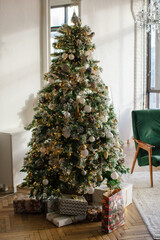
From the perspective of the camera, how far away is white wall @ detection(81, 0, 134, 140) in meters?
5.65

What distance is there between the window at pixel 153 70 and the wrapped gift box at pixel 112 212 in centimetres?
546

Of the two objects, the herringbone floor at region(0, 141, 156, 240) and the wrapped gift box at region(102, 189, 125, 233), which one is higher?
the wrapped gift box at region(102, 189, 125, 233)

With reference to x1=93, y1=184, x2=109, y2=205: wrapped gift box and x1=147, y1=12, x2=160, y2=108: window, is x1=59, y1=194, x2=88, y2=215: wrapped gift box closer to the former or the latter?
x1=93, y1=184, x2=109, y2=205: wrapped gift box

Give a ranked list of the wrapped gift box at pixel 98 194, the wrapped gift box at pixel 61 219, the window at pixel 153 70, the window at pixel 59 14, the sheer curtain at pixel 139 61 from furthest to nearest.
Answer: the window at pixel 153 70
the sheer curtain at pixel 139 61
the window at pixel 59 14
the wrapped gift box at pixel 98 194
the wrapped gift box at pixel 61 219

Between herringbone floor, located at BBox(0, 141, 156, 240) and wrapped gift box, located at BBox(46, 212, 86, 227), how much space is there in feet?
0.14

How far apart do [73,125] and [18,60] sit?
67.9 inches

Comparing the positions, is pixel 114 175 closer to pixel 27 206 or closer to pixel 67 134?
pixel 67 134

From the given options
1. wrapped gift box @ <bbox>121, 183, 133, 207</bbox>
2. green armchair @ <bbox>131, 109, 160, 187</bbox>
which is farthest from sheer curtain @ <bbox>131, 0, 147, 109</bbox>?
wrapped gift box @ <bbox>121, 183, 133, 207</bbox>

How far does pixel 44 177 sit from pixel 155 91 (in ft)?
18.2

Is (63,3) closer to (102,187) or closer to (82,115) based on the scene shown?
(82,115)

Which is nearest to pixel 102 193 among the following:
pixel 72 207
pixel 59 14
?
pixel 72 207

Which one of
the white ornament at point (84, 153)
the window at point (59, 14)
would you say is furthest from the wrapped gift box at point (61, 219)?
the window at point (59, 14)

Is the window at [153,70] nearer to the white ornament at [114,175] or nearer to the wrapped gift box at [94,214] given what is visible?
the white ornament at [114,175]

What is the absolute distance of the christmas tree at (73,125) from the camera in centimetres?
316
